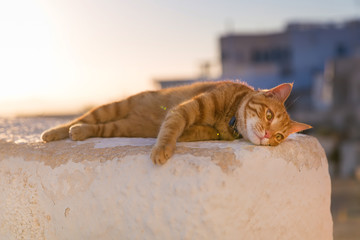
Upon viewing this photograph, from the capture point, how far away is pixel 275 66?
2553cm

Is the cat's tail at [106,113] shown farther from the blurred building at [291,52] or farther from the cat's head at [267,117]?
the blurred building at [291,52]

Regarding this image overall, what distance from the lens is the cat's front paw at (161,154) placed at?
1.86 meters

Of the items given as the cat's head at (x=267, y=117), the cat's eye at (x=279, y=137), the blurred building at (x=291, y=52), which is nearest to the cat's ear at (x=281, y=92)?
the cat's head at (x=267, y=117)

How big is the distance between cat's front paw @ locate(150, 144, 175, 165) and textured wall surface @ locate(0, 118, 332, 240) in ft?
0.10

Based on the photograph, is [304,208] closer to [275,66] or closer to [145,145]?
[145,145]

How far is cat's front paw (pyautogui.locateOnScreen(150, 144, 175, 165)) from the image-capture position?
6.10 ft

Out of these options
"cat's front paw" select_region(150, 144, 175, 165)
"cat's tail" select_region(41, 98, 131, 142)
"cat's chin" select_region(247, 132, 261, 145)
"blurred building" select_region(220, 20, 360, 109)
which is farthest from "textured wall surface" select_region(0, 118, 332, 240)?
"blurred building" select_region(220, 20, 360, 109)

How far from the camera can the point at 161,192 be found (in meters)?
1.84

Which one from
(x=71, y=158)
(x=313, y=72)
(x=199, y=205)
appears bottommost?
(x=313, y=72)

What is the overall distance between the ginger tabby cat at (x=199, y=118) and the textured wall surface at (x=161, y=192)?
17 centimetres

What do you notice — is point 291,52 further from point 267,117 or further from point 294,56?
point 267,117

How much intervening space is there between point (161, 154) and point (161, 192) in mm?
186

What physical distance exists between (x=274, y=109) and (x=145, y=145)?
3.01ft

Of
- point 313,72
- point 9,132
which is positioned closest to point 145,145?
point 9,132
